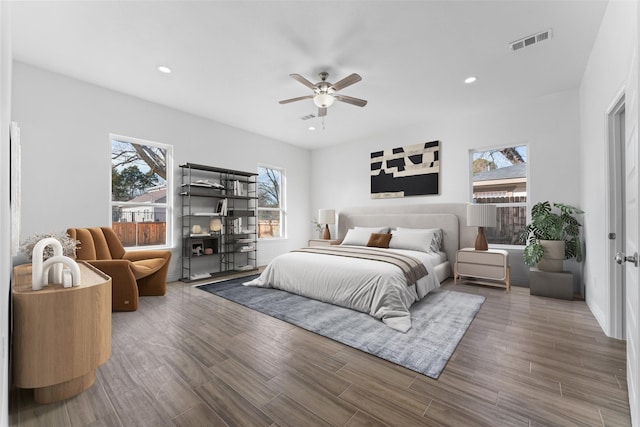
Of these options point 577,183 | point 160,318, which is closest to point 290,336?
point 160,318

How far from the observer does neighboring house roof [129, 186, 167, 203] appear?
14.0 ft

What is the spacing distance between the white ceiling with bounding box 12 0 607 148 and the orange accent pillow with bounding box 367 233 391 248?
2.09 m

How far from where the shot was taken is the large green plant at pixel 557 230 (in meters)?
3.48

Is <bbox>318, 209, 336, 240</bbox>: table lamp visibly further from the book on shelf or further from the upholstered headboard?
the book on shelf

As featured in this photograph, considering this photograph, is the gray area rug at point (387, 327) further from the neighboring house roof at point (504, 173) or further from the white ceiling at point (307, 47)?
the white ceiling at point (307, 47)

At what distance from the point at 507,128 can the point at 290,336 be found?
14.4ft

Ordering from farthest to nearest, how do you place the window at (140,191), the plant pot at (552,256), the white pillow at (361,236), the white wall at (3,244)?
the white pillow at (361,236), the window at (140,191), the plant pot at (552,256), the white wall at (3,244)

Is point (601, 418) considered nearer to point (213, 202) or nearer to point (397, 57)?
point (397, 57)

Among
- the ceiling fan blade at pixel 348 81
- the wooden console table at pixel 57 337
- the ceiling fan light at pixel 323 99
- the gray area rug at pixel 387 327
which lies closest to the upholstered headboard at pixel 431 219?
the gray area rug at pixel 387 327

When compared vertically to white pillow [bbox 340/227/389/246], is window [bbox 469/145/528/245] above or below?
above

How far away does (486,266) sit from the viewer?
13.0 ft

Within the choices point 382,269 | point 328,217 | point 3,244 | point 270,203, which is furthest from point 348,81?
point 270,203

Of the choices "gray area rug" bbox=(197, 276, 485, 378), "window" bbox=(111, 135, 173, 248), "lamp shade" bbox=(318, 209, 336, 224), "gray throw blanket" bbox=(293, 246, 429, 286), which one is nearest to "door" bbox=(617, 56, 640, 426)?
"gray area rug" bbox=(197, 276, 485, 378)

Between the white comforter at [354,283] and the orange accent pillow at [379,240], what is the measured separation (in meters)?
0.78
